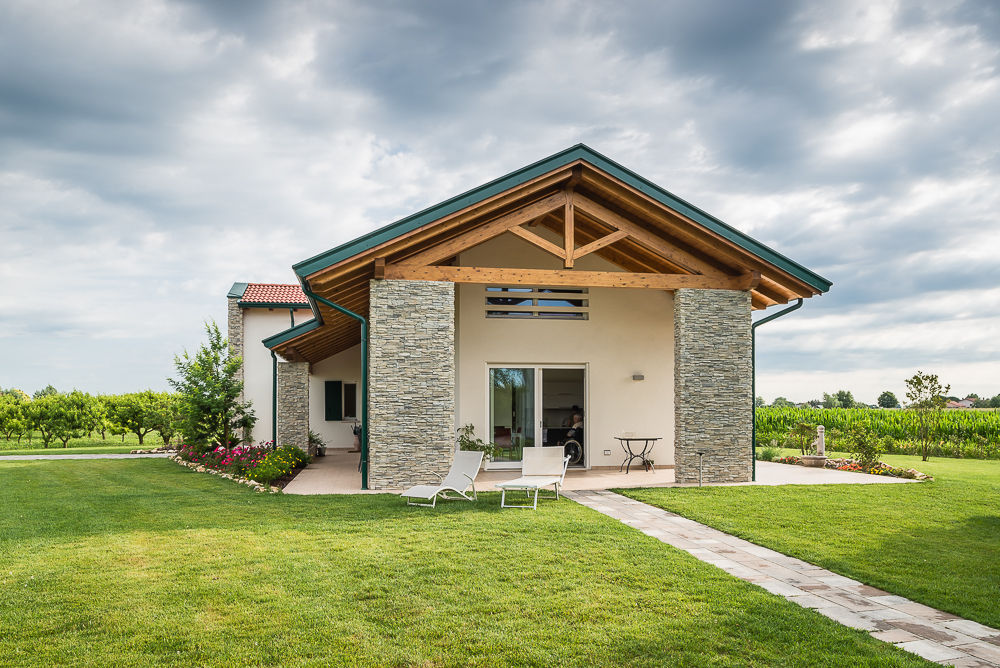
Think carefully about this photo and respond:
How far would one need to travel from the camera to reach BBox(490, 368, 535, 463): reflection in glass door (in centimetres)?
1393

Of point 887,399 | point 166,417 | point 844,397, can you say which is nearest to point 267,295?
point 166,417

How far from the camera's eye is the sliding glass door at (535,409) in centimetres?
1395

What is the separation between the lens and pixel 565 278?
1168 centimetres

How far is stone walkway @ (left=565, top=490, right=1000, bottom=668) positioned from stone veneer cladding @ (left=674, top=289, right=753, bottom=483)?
13.0 ft

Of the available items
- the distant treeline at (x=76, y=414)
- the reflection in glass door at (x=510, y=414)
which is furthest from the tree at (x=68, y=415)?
the reflection in glass door at (x=510, y=414)

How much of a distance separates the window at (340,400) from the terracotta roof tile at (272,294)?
2907mm

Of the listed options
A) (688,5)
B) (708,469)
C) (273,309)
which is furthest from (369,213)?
(708,469)

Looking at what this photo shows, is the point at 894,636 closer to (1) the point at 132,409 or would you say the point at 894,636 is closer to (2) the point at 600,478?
(2) the point at 600,478

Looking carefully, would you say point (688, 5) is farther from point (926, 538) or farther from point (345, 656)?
point (345, 656)

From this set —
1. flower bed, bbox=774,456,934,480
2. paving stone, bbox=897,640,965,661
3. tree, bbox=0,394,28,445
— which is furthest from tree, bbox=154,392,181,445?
paving stone, bbox=897,640,965,661

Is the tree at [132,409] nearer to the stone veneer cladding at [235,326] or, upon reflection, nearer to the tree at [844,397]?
the stone veneer cladding at [235,326]

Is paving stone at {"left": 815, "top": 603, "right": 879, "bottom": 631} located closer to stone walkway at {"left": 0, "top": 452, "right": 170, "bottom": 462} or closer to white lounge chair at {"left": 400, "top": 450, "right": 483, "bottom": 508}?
white lounge chair at {"left": 400, "top": 450, "right": 483, "bottom": 508}

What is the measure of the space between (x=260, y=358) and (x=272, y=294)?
7.24 ft

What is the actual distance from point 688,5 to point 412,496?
29.5 ft
